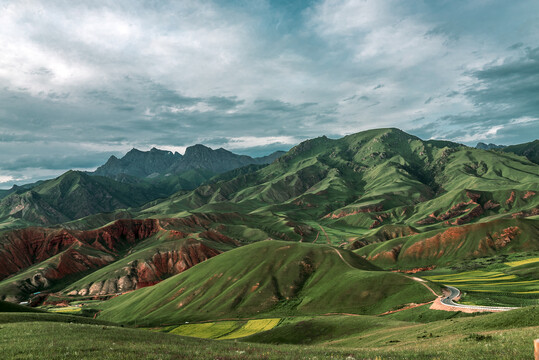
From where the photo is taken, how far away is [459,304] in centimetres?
7444

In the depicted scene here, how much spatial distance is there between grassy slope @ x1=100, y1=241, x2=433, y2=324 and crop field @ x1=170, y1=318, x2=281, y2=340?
6441 millimetres

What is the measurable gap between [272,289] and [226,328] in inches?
1071

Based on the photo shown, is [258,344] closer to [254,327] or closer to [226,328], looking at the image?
[254,327]

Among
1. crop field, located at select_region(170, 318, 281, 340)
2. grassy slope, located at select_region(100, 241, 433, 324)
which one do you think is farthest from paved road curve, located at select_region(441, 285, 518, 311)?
crop field, located at select_region(170, 318, 281, 340)

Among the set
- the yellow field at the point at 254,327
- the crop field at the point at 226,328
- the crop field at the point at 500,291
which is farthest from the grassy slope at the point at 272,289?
the crop field at the point at 500,291

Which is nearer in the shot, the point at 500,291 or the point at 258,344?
the point at 258,344

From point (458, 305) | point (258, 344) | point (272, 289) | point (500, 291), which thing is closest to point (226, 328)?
point (272, 289)

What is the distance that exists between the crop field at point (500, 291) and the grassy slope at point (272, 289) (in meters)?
13.2

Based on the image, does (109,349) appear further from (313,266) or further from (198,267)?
(198,267)

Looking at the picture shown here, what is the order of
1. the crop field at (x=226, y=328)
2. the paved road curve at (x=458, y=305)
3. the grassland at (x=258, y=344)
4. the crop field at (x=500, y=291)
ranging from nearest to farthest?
the grassland at (x=258, y=344), the paved road curve at (x=458, y=305), the crop field at (x=500, y=291), the crop field at (x=226, y=328)

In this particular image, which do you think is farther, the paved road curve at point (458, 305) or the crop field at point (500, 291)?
the crop field at point (500, 291)

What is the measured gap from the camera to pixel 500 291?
96.6 meters

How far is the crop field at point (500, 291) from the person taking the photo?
248 ft

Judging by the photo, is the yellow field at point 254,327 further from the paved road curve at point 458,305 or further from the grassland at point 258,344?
the paved road curve at point 458,305
